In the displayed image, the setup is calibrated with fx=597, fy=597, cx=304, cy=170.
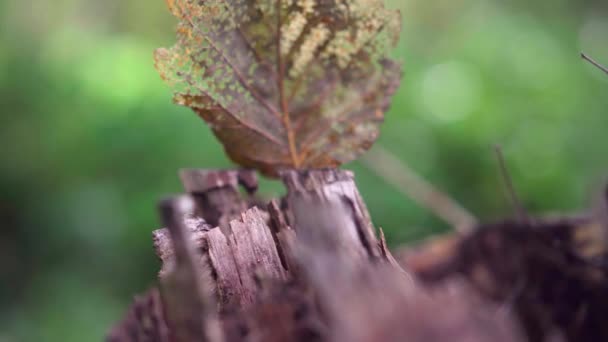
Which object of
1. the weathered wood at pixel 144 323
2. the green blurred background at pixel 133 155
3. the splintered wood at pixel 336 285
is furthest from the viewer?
the green blurred background at pixel 133 155

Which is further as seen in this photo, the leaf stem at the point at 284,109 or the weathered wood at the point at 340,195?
the leaf stem at the point at 284,109

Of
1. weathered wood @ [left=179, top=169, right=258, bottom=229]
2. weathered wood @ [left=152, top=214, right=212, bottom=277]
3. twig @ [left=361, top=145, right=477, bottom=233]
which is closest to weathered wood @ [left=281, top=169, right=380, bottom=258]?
weathered wood @ [left=152, top=214, right=212, bottom=277]

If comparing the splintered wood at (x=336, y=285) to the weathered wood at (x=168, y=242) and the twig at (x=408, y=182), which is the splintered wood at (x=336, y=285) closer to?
the weathered wood at (x=168, y=242)

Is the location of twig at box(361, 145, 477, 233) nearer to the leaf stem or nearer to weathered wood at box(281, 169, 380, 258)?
the leaf stem

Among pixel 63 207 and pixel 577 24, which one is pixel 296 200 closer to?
pixel 63 207

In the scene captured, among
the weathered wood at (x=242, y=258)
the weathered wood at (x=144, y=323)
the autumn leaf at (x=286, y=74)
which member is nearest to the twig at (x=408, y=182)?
the autumn leaf at (x=286, y=74)

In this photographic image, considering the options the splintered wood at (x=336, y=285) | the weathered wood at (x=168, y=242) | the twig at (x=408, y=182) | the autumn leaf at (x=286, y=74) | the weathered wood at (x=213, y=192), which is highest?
the twig at (x=408, y=182)

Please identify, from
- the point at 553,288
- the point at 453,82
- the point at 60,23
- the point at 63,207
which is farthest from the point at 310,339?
the point at 60,23

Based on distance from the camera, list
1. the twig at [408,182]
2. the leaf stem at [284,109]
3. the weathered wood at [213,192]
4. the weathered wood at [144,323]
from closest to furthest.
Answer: the weathered wood at [144,323]
the leaf stem at [284,109]
the weathered wood at [213,192]
the twig at [408,182]
